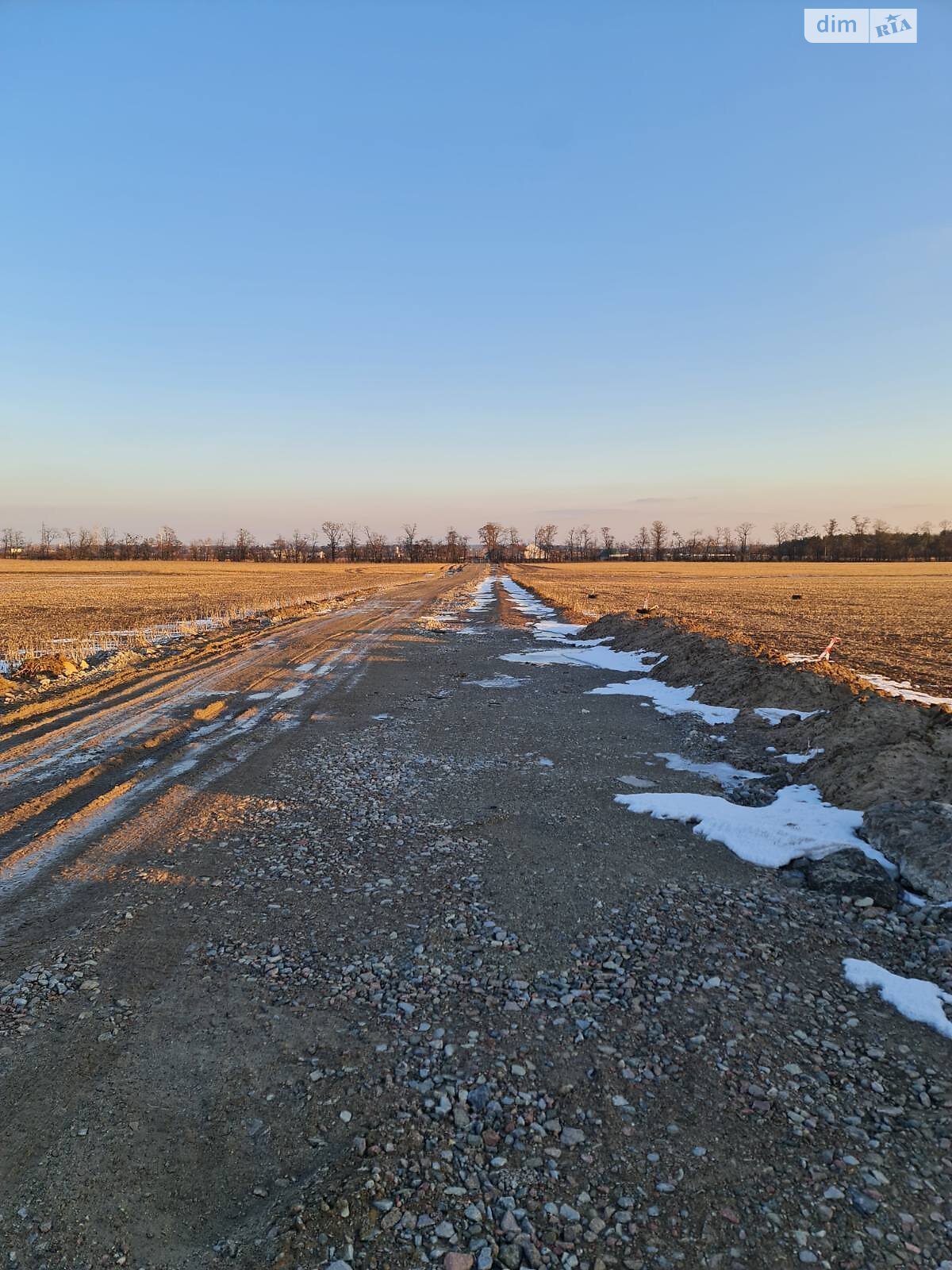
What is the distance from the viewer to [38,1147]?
3307 mm

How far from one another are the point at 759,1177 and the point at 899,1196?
657 millimetres

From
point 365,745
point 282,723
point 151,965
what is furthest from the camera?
point 282,723

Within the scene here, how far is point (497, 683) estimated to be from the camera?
16.6 m

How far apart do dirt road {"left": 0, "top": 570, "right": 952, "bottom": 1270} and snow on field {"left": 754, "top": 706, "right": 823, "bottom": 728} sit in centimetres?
516

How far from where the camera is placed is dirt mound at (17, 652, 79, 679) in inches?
605

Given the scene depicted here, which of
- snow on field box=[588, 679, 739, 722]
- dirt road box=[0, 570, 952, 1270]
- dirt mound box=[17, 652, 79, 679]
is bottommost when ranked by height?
dirt road box=[0, 570, 952, 1270]

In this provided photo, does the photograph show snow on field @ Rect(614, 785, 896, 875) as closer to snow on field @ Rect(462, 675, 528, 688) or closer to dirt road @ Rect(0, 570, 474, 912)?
dirt road @ Rect(0, 570, 474, 912)

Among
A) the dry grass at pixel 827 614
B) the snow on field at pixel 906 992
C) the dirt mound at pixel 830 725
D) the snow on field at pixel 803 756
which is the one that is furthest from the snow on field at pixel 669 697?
the snow on field at pixel 906 992

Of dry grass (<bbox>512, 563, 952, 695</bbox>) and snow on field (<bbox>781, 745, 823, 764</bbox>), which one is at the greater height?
dry grass (<bbox>512, 563, 952, 695</bbox>)

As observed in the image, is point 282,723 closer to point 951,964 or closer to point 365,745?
point 365,745

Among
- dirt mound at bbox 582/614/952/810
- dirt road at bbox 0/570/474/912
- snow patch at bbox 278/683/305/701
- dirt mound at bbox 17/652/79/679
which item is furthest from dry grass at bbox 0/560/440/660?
dirt mound at bbox 582/614/952/810

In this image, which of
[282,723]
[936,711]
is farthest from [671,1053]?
[282,723]

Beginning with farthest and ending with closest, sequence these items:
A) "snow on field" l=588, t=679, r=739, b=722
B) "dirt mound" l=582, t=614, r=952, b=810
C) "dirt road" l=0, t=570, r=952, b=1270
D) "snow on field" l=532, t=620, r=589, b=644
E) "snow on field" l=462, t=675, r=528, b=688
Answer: "snow on field" l=532, t=620, r=589, b=644, "snow on field" l=462, t=675, r=528, b=688, "snow on field" l=588, t=679, r=739, b=722, "dirt mound" l=582, t=614, r=952, b=810, "dirt road" l=0, t=570, r=952, b=1270

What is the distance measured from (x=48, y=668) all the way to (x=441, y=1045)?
16.1 m
